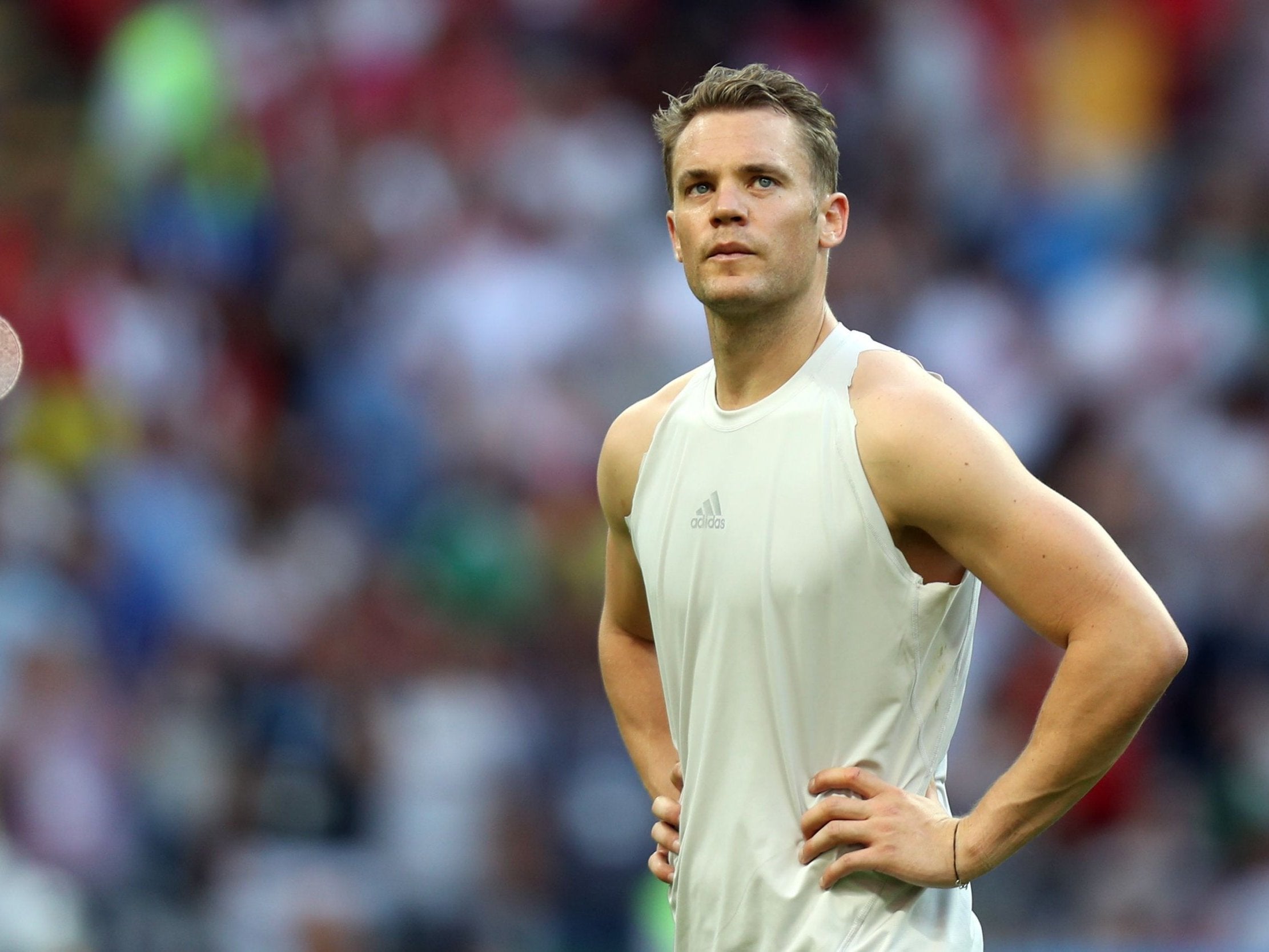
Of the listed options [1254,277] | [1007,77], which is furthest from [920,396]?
[1007,77]

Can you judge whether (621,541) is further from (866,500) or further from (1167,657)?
(1167,657)

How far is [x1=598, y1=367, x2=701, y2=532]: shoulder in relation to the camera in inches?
144

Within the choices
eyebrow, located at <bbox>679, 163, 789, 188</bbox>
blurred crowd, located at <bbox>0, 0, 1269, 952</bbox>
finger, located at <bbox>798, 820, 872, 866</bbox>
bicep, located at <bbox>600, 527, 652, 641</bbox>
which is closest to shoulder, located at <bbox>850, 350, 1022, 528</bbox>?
eyebrow, located at <bbox>679, 163, 789, 188</bbox>

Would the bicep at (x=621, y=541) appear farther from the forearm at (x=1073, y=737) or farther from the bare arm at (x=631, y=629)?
the forearm at (x=1073, y=737)

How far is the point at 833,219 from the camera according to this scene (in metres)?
3.46

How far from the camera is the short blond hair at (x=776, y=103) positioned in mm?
3354

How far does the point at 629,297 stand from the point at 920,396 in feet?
17.4

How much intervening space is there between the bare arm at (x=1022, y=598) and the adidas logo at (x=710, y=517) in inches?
12.1

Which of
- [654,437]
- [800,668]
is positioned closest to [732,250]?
[654,437]

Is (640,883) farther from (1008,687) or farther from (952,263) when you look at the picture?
(952,263)

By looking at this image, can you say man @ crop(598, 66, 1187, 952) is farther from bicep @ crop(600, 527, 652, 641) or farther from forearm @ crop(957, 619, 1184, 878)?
bicep @ crop(600, 527, 652, 641)

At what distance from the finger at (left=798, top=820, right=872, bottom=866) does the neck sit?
78cm

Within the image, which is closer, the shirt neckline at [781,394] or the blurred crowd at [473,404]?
the shirt neckline at [781,394]

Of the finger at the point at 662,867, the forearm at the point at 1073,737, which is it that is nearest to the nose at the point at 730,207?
the forearm at the point at 1073,737
